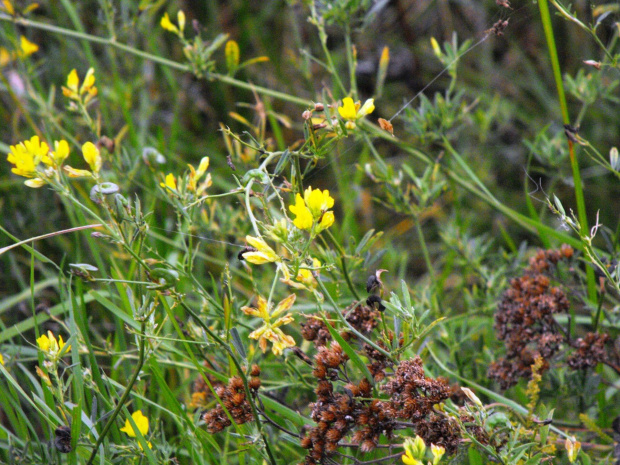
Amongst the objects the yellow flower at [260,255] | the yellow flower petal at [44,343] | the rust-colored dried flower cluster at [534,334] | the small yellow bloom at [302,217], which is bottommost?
the rust-colored dried flower cluster at [534,334]

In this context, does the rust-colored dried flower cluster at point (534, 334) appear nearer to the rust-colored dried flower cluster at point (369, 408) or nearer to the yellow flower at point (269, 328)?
the rust-colored dried flower cluster at point (369, 408)

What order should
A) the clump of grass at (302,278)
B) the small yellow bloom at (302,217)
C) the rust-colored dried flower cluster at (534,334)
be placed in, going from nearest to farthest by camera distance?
1. the small yellow bloom at (302,217)
2. the clump of grass at (302,278)
3. the rust-colored dried flower cluster at (534,334)

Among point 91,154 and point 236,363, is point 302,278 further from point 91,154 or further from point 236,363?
point 91,154

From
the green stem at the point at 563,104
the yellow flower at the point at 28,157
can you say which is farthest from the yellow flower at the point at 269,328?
the green stem at the point at 563,104

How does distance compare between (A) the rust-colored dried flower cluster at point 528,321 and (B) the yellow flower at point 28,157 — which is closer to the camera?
(B) the yellow flower at point 28,157

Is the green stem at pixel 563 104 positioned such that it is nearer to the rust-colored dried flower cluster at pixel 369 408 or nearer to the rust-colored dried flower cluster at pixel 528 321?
the rust-colored dried flower cluster at pixel 528 321

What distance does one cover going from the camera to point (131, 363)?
1335 millimetres

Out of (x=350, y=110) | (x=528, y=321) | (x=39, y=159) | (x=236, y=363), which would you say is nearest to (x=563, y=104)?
(x=528, y=321)

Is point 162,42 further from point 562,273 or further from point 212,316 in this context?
point 562,273

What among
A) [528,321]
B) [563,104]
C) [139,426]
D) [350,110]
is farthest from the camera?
[563,104]

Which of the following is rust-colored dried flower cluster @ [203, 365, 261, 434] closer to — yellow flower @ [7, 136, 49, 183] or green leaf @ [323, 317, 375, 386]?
green leaf @ [323, 317, 375, 386]

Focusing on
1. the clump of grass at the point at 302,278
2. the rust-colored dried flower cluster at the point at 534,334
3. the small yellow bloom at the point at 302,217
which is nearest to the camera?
the small yellow bloom at the point at 302,217

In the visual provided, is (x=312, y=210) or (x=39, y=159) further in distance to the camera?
(x=39, y=159)

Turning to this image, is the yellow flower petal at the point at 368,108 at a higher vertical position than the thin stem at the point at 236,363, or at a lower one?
higher
